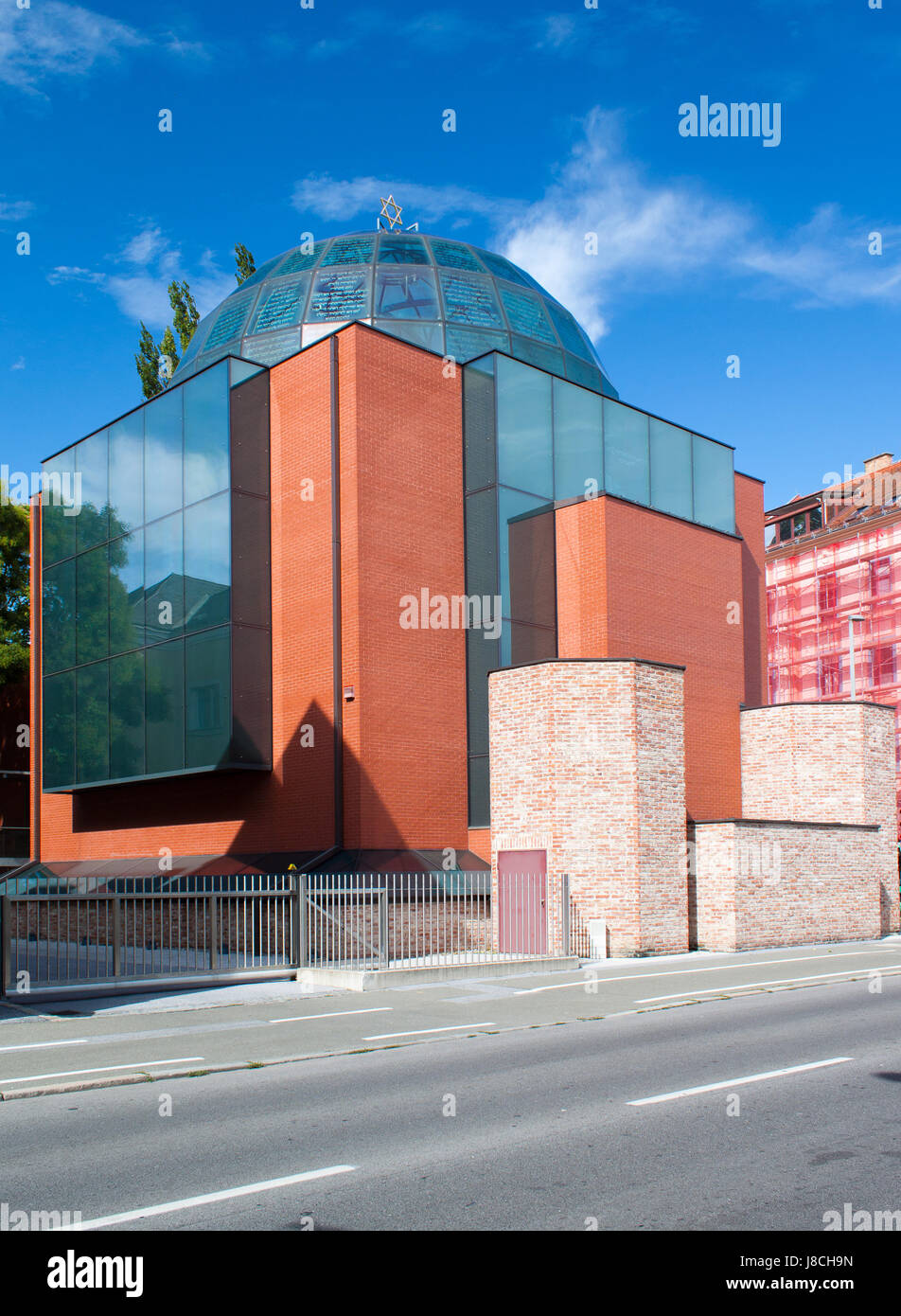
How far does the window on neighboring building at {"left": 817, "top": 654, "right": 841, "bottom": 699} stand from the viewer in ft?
187

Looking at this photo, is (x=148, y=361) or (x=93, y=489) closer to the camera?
(x=93, y=489)

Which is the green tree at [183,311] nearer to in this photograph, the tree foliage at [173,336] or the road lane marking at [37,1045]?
the tree foliage at [173,336]

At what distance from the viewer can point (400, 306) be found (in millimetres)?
29297

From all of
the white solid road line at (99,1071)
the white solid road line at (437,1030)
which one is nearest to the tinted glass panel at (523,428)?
the white solid road line at (437,1030)

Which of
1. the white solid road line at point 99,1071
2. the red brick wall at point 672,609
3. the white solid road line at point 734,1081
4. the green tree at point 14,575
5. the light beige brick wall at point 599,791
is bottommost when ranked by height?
the white solid road line at point 99,1071

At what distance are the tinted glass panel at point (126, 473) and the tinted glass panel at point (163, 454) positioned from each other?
1.06 feet

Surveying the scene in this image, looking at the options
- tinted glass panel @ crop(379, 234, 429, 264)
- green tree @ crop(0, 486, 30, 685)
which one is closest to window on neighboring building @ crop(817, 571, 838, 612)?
tinted glass panel @ crop(379, 234, 429, 264)

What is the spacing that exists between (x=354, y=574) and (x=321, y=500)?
200 cm


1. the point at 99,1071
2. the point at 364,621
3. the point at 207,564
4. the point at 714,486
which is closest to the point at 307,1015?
the point at 99,1071

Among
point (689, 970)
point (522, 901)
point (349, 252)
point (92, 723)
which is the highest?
point (349, 252)

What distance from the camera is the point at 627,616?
26594mm

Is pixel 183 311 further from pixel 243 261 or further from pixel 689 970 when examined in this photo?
pixel 689 970

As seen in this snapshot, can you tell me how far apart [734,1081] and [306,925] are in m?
10.6

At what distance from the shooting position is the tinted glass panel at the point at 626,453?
28.7m
